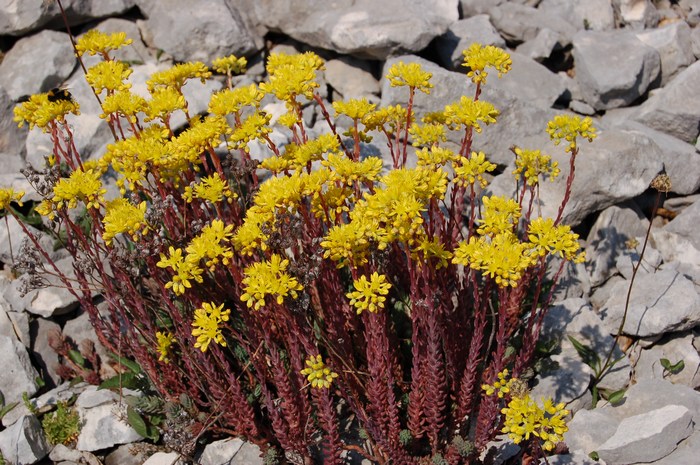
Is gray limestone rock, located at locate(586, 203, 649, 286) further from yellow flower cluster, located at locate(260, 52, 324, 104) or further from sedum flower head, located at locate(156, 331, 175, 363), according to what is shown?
sedum flower head, located at locate(156, 331, 175, 363)

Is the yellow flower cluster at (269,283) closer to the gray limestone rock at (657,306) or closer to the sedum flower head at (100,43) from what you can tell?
the sedum flower head at (100,43)

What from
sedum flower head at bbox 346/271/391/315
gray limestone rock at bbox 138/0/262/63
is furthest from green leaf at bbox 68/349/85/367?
gray limestone rock at bbox 138/0/262/63

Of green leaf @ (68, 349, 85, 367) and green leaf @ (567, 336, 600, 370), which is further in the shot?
green leaf @ (68, 349, 85, 367)

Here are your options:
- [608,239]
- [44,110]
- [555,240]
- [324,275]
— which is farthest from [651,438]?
[44,110]

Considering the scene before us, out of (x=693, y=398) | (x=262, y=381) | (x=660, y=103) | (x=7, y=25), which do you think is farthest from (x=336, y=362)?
(x=7, y=25)

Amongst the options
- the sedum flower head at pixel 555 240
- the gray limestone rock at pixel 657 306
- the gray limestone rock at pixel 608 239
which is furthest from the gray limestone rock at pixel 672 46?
the sedum flower head at pixel 555 240
